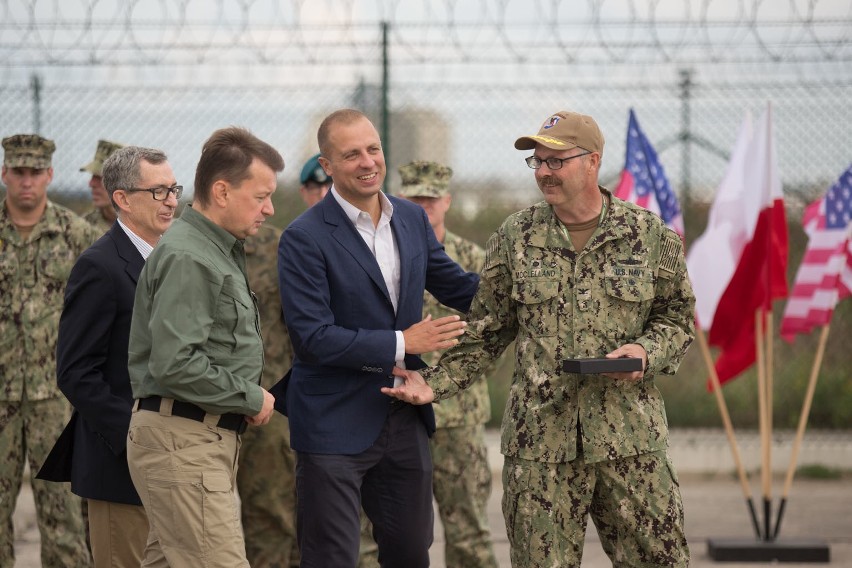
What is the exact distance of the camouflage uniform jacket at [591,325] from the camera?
4.04m

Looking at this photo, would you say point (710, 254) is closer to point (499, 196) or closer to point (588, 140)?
point (499, 196)

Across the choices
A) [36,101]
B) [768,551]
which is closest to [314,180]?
[36,101]

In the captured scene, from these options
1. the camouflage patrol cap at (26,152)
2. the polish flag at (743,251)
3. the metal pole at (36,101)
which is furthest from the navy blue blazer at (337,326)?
the metal pole at (36,101)

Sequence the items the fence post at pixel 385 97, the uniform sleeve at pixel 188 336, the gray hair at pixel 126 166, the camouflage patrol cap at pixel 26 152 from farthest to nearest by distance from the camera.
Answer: the fence post at pixel 385 97 → the camouflage patrol cap at pixel 26 152 → the gray hair at pixel 126 166 → the uniform sleeve at pixel 188 336

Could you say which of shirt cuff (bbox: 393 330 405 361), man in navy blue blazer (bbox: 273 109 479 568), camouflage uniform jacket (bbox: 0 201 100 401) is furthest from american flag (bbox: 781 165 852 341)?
camouflage uniform jacket (bbox: 0 201 100 401)

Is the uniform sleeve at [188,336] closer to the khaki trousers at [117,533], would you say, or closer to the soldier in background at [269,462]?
the khaki trousers at [117,533]

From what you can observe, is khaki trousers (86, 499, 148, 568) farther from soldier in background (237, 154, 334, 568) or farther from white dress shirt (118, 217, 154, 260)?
soldier in background (237, 154, 334, 568)

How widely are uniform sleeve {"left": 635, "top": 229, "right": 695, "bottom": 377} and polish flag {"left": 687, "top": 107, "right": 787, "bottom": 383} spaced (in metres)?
2.22

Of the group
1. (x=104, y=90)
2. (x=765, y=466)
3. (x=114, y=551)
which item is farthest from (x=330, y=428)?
(x=104, y=90)

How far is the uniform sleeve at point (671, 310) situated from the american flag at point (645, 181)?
227 centimetres

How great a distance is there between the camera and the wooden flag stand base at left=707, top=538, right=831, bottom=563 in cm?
630

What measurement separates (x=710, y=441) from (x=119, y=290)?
5.51m

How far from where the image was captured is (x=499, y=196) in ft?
27.8

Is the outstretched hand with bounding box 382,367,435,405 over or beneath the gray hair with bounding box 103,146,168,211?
beneath
